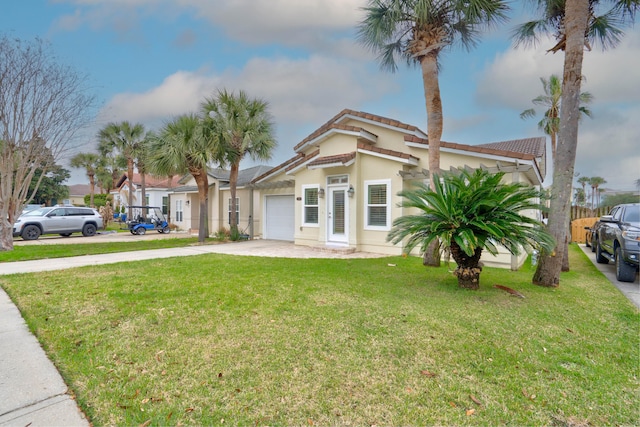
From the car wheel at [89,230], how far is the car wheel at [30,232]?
2096 millimetres

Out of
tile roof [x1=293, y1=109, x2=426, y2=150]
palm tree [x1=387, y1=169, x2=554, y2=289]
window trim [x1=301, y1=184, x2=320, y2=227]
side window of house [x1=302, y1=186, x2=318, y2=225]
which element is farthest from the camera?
side window of house [x1=302, y1=186, x2=318, y2=225]

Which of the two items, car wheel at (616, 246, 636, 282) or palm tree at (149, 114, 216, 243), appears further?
palm tree at (149, 114, 216, 243)

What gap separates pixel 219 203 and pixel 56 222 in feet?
27.5

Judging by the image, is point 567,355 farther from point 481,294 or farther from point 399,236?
point 399,236

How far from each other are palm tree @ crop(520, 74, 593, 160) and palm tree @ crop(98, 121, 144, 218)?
27.7 m

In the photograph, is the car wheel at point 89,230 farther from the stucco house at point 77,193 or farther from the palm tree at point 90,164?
the stucco house at point 77,193

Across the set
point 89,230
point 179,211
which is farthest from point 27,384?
point 179,211

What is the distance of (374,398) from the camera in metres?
2.71

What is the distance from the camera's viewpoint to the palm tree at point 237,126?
49.4ft

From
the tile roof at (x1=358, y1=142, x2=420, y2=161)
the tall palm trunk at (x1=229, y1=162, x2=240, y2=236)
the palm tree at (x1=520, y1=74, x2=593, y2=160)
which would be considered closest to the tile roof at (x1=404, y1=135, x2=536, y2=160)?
the tile roof at (x1=358, y1=142, x2=420, y2=161)

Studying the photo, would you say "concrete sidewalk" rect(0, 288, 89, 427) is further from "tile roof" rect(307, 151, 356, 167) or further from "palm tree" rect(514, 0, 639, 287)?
"tile roof" rect(307, 151, 356, 167)

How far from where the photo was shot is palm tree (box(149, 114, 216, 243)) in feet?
47.5

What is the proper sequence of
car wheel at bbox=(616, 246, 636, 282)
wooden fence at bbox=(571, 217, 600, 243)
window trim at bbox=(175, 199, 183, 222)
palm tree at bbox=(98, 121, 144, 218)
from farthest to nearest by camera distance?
palm tree at bbox=(98, 121, 144, 218) < window trim at bbox=(175, 199, 183, 222) < wooden fence at bbox=(571, 217, 600, 243) < car wheel at bbox=(616, 246, 636, 282)

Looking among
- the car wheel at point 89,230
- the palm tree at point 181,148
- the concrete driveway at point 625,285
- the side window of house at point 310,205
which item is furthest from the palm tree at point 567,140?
the car wheel at point 89,230
